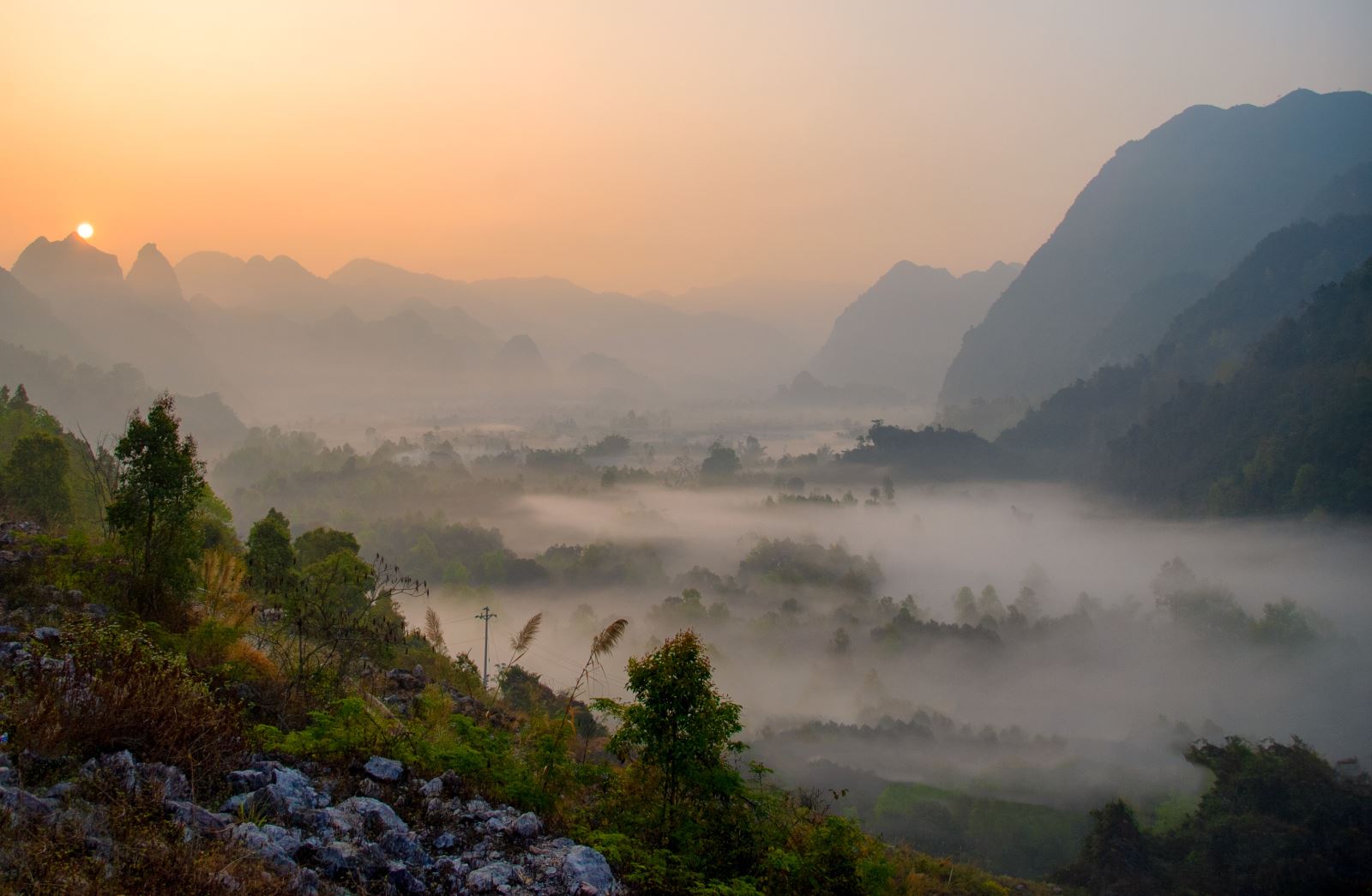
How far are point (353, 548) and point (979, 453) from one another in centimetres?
18138

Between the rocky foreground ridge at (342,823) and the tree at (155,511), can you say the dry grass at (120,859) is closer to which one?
the rocky foreground ridge at (342,823)

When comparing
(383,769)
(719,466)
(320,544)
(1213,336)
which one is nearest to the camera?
(383,769)

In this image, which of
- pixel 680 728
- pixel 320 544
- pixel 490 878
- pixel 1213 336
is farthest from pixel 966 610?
pixel 1213 336

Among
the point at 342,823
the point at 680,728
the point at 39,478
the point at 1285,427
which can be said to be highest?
the point at 1285,427

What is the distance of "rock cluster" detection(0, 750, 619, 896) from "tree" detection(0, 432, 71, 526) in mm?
24538

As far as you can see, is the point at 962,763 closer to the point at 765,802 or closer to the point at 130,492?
the point at 765,802

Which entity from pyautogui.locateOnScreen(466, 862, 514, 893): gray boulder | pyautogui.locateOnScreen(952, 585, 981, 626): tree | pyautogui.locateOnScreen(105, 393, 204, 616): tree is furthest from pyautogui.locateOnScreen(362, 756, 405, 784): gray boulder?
pyautogui.locateOnScreen(952, 585, 981, 626): tree

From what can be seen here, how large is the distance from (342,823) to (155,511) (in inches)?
355

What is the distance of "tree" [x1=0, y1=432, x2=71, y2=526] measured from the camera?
25500 millimetres

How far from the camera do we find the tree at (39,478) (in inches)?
1004

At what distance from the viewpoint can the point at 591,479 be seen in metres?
190

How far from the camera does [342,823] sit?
721cm

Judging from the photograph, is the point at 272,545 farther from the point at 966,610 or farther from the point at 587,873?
the point at 966,610

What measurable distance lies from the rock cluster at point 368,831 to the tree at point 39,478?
24538 mm
